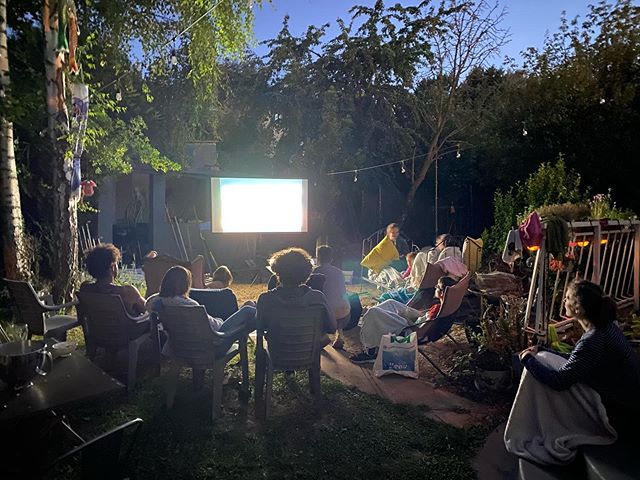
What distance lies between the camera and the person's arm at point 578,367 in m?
2.63

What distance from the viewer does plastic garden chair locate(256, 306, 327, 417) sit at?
11.9 ft

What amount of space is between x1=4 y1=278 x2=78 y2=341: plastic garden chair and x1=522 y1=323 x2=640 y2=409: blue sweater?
13.1ft

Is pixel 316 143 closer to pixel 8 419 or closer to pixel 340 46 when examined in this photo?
pixel 340 46

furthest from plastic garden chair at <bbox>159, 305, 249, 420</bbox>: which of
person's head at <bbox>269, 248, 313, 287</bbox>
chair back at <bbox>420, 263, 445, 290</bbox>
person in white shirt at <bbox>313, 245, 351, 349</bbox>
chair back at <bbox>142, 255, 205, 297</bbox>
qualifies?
chair back at <bbox>420, 263, 445, 290</bbox>

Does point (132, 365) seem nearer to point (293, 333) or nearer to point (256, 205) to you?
point (293, 333)

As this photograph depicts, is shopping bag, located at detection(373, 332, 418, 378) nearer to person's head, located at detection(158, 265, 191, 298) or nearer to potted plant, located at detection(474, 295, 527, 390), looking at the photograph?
potted plant, located at detection(474, 295, 527, 390)

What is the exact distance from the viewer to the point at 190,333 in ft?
11.8

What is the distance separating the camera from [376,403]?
13.0 ft

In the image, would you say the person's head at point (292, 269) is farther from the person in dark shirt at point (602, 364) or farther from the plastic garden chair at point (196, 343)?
the person in dark shirt at point (602, 364)

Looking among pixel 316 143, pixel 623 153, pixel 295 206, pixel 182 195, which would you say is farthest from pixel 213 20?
pixel 623 153

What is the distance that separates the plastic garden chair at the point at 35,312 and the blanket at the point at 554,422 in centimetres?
375

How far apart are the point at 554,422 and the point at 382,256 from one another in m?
5.48

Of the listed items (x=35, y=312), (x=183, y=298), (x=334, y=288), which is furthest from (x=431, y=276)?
(x=35, y=312)

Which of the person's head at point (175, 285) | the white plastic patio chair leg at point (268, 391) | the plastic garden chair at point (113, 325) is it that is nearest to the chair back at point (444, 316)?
the white plastic patio chair leg at point (268, 391)
